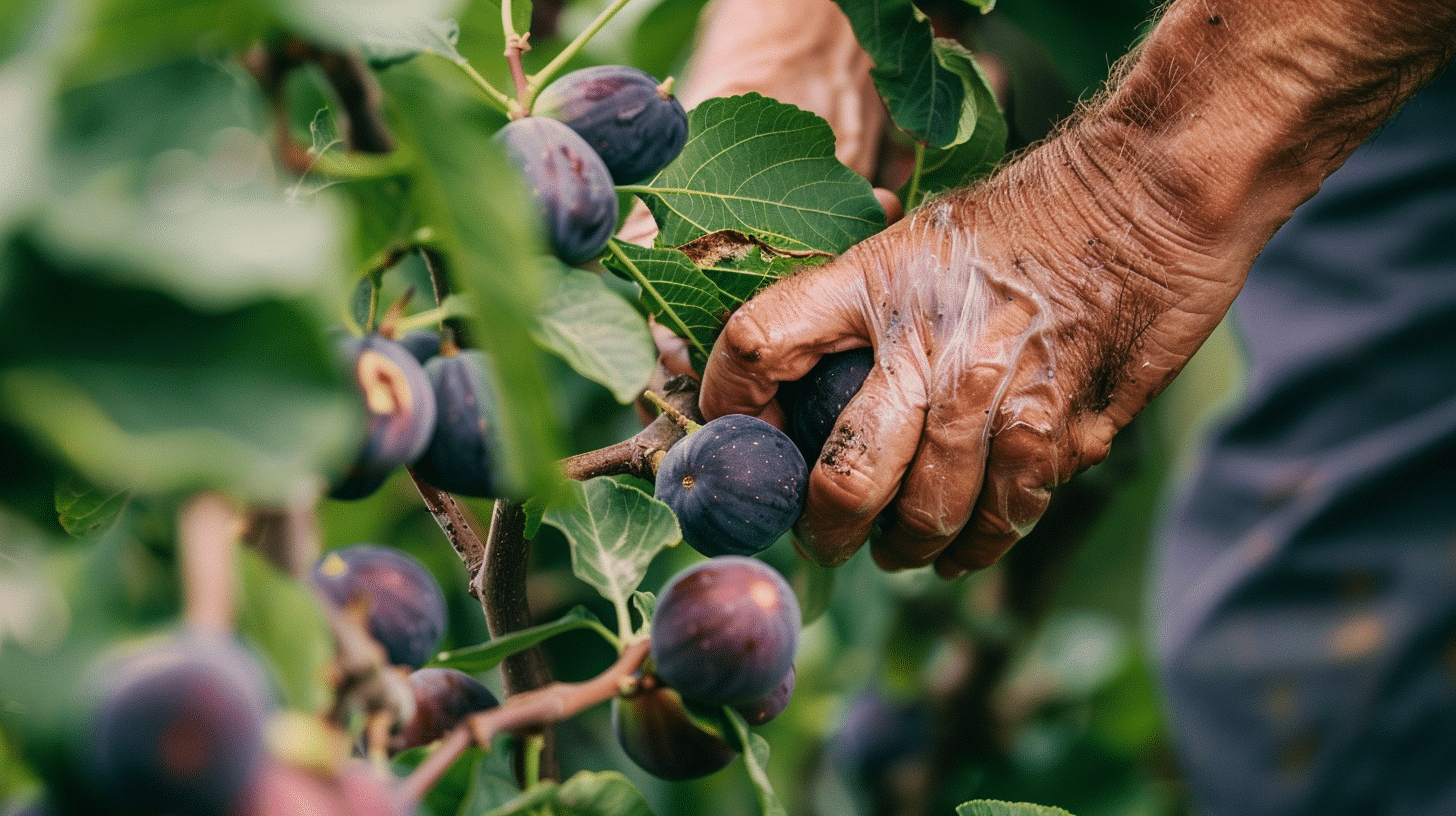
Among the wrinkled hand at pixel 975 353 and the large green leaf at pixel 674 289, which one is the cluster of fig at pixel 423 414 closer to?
the large green leaf at pixel 674 289

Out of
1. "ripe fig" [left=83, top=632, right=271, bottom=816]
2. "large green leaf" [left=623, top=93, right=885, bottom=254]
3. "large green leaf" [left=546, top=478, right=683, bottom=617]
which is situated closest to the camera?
"ripe fig" [left=83, top=632, right=271, bottom=816]

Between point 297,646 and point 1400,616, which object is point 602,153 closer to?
point 297,646

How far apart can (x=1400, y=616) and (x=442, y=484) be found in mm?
1405

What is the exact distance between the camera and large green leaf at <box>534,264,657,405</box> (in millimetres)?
530

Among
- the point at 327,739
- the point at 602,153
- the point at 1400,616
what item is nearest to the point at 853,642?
the point at 1400,616

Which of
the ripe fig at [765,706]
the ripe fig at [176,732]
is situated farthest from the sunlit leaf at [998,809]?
the ripe fig at [176,732]

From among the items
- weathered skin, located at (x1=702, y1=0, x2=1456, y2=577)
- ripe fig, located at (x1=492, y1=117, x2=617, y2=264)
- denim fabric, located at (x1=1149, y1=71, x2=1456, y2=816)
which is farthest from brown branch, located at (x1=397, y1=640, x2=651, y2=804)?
denim fabric, located at (x1=1149, y1=71, x2=1456, y2=816)

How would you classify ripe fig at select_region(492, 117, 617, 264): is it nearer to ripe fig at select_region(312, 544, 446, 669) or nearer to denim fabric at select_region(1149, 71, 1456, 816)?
ripe fig at select_region(312, 544, 446, 669)

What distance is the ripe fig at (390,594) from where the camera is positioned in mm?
522

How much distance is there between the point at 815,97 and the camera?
1.57m

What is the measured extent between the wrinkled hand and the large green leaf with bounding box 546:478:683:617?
0.17 m

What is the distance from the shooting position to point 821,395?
0.94 metres

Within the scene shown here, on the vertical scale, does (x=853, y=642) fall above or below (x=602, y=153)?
below

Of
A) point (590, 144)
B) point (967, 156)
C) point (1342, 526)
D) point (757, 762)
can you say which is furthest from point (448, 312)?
point (1342, 526)
